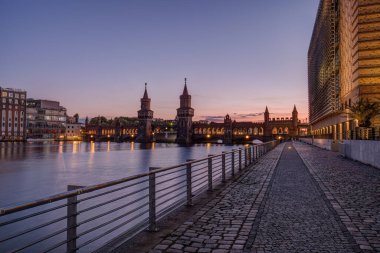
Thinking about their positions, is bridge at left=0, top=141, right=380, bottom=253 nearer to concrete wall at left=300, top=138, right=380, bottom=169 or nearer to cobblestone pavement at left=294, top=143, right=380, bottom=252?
cobblestone pavement at left=294, top=143, right=380, bottom=252

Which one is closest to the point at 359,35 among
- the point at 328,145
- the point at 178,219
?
the point at 328,145

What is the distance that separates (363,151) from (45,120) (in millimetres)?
163964

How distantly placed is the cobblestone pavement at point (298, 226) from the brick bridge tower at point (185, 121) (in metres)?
153

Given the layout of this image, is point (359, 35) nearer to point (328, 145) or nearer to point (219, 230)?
point (328, 145)

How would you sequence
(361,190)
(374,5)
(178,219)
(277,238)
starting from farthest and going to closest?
1. (374,5)
2. (361,190)
3. (178,219)
4. (277,238)

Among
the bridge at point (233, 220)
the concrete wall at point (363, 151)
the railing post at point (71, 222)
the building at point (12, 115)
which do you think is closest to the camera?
the railing post at point (71, 222)

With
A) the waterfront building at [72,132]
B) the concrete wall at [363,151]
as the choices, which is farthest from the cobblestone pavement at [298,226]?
the waterfront building at [72,132]

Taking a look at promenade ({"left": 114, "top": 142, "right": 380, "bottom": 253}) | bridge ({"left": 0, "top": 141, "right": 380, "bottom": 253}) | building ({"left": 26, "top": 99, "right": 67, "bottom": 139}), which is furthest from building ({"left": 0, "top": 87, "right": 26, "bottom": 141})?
promenade ({"left": 114, "top": 142, "right": 380, "bottom": 253})

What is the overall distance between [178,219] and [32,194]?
20263 mm

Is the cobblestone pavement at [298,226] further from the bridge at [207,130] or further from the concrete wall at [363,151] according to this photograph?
the bridge at [207,130]

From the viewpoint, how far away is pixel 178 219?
722 centimetres

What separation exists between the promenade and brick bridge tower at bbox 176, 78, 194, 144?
152 meters

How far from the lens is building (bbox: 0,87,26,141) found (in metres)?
135

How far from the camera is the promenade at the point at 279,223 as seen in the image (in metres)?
5.39
